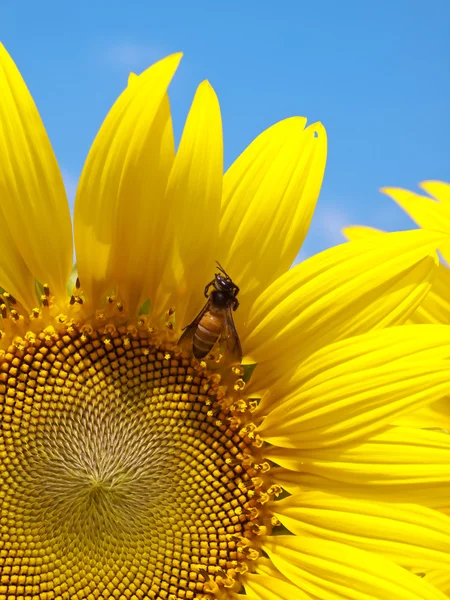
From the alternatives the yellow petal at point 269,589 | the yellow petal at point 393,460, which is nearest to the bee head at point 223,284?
the yellow petal at point 393,460

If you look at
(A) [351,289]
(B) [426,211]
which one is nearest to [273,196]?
(A) [351,289]

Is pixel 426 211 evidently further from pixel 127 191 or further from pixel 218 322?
pixel 127 191

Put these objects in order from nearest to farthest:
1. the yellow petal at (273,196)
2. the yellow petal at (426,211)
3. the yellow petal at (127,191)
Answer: the yellow petal at (127,191), the yellow petal at (273,196), the yellow petal at (426,211)

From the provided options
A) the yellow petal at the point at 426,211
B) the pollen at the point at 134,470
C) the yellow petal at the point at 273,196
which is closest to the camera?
the yellow petal at the point at 273,196

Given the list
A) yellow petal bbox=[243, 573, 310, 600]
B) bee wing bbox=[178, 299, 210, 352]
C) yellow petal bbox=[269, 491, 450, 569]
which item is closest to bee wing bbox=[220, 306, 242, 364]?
bee wing bbox=[178, 299, 210, 352]

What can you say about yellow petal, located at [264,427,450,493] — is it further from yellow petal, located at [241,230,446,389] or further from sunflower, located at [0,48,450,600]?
yellow petal, located at [241,230,446,389]

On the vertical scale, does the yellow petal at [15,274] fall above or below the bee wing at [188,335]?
below

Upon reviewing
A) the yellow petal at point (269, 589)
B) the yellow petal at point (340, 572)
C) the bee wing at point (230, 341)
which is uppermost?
the bee wing at point (230, 341)

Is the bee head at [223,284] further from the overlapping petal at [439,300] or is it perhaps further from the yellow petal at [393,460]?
the overlapping petal at [439,300]
